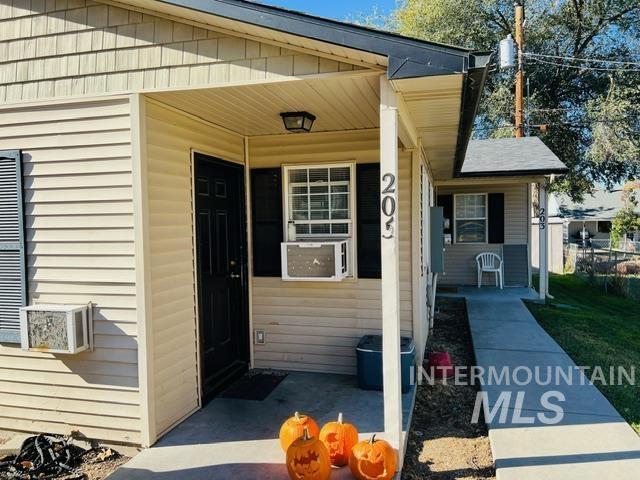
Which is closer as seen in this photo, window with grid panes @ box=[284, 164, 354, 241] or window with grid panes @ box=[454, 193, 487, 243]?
window with grid panes @ box=[284, 164, 354, 241]

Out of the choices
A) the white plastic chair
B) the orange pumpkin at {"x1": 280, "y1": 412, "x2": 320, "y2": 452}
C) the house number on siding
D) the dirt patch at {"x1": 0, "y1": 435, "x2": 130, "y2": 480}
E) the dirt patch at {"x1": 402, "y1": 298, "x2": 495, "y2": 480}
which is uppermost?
the house number on siding

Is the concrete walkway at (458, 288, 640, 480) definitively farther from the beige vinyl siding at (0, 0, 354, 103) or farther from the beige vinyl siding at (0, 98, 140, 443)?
the beige vinyl siding at (0, 0, 354, 103)

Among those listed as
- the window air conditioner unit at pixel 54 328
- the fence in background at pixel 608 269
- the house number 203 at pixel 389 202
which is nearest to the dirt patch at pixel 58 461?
the window air conditioner unit at pixel 54 328

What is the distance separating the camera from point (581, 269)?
13094 mm

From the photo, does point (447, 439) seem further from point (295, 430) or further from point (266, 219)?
point (266, 219)

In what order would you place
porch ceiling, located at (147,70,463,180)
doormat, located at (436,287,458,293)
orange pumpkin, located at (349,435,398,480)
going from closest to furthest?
orange pumpkin, located at (349,435,398,480) < porch ceiling, located at (147,70,463,180) < doormat, located at (436,287,458,293)

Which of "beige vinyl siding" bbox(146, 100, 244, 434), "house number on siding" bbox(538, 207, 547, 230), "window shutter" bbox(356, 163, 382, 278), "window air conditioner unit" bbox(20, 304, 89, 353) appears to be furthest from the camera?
"house number on siding" bbox(538, 207, 547, 230)

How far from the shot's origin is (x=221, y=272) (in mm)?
4332

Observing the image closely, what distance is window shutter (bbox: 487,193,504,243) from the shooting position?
10.2 metres

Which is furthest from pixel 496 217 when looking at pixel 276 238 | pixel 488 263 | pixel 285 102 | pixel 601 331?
pixel 285 102

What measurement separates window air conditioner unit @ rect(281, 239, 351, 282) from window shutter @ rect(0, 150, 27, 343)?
2.08 meters

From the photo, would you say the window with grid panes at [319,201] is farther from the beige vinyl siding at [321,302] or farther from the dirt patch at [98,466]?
the dirt patch at [98,466]

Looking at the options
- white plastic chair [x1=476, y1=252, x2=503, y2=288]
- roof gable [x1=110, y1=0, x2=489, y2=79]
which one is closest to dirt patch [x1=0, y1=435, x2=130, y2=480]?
roof gable [x1=110, y1=0, x2=489, y2=79]

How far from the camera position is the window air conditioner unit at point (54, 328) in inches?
124
